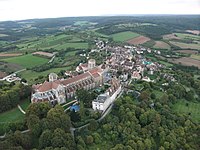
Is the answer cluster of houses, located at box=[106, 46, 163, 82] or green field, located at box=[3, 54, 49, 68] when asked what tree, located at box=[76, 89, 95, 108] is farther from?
green field, located at box=[3, 54, 49, 68]

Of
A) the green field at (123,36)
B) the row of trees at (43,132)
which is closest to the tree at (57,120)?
the row of trees at (43,132)

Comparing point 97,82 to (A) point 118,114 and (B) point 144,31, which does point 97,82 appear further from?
(B) point 144,31

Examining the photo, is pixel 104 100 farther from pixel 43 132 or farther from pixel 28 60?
pixel 28 60

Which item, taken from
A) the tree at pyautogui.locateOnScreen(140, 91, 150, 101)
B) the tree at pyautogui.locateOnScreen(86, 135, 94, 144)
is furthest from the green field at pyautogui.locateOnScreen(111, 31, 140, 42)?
the tree at pyautogui.locateOnScreen(86, 135, 94, 144)

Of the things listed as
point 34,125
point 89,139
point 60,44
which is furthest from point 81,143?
point 60,44

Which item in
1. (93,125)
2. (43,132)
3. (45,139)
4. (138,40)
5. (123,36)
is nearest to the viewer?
(45,139)
